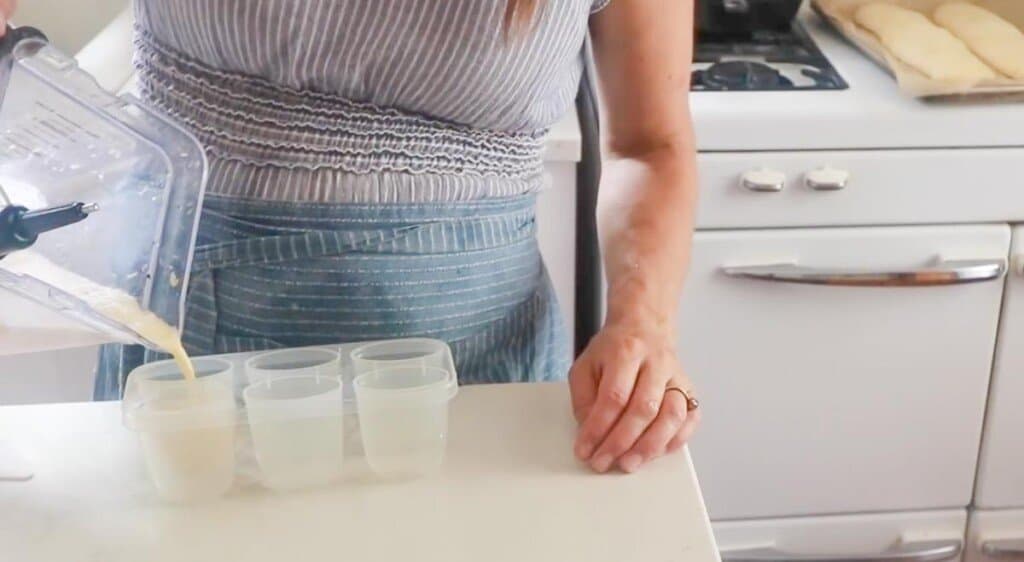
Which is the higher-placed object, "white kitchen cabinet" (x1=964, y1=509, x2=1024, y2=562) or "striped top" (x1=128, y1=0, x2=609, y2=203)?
"striped top" (x1=128, y1=0, x2=609, y2=203)

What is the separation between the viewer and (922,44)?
1.37 m

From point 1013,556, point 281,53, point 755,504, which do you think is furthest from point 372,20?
point 1013,556

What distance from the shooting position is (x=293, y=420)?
64 centimetres

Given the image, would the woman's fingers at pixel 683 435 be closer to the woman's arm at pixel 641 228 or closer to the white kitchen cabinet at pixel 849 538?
the woman's arm at pixel 641 228

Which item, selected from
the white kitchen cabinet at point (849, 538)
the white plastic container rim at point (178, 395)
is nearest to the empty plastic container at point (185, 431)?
the white plastic container rim at point (178, 395)

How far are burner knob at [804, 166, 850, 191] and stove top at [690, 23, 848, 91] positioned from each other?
11 centimetres

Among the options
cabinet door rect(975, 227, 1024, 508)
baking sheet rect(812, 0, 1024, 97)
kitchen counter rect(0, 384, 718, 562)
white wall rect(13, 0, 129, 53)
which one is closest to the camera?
kitchen counter rect(0, 384, 718, 562)

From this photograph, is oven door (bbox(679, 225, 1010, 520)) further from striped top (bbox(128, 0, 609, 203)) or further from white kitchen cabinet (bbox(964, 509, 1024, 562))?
striped top (bbox(128, 0, 609, 203))

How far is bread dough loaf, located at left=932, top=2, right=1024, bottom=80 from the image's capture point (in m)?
1.32

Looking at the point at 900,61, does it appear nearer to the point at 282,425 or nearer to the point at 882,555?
the point at 882,555

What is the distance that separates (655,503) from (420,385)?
152 mm

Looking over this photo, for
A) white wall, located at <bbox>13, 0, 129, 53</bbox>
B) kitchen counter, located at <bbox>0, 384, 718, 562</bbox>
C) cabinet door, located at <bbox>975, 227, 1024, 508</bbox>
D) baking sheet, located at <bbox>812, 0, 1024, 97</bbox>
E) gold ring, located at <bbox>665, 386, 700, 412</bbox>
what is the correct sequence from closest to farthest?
kitchen counter, located at <bbox>0, 384, 718, 562</bbox>
gold ring, located at <bbox>665, 386, 700, 412</bbox>
baking sheet, located at <bbox>812, 0, 1024, 97</bbox>
cabinet door, located at <bbox>975, 227, 1024, 508</bbox>
white wall, located at <bbox>13, 0, 129, 53</bbox>

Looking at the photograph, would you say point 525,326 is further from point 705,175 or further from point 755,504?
point 755,504

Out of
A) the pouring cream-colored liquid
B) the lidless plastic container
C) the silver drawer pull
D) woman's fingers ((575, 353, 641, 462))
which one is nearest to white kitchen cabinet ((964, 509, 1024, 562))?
the silver drawer pull
